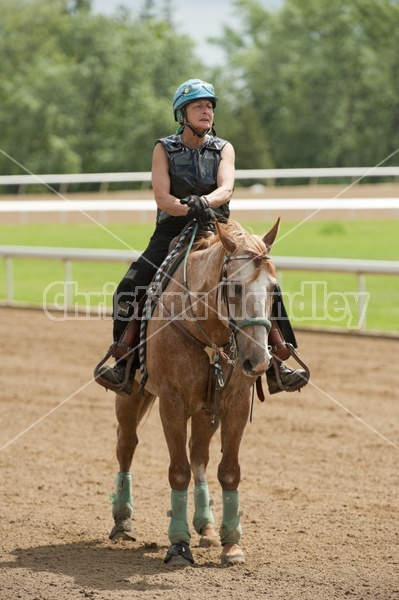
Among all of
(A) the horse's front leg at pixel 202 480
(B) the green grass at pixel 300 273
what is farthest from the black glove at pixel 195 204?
(B) the green grass at pixel 300 273

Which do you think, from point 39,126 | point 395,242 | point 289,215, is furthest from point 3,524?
point 39,126

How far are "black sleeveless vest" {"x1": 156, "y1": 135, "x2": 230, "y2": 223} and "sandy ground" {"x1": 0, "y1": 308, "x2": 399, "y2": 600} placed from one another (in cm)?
217

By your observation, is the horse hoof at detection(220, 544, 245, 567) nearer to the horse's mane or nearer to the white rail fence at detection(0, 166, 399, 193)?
the horse's mane

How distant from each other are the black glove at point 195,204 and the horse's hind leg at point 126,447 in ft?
4.56

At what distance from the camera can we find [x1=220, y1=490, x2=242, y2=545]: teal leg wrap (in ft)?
19.6

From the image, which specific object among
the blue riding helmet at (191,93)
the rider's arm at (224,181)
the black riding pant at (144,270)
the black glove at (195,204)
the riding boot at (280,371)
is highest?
the blue riding helmet at (191,93)

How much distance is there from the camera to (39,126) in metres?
50.8

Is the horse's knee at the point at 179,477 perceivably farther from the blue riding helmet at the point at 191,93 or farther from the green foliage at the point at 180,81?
the green foliage at the point at 180,81

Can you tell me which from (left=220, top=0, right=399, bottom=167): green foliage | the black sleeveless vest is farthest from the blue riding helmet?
(left=220, top=0, right=399, bottom=167): green foliage

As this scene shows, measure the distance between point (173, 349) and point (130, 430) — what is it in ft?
3.76

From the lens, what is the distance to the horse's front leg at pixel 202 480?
647 cm

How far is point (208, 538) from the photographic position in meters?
6.45

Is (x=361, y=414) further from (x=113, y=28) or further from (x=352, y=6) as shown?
(x=113, y=28)

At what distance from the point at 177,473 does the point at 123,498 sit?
0.85 meters
